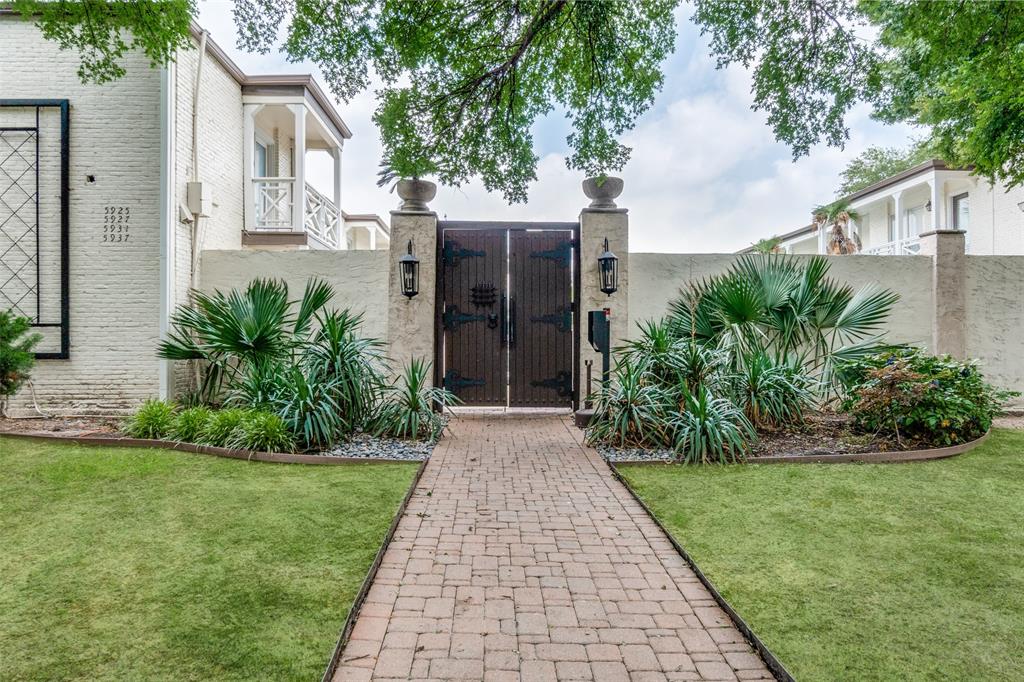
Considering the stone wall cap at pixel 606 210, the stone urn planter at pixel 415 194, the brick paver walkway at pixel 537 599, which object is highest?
the stone urn planter at pixel 415 194

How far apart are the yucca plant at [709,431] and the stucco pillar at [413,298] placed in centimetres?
342

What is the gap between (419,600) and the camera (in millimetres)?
2590

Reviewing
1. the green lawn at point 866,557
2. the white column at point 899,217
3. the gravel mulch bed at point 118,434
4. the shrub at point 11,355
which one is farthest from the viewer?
the white column at point 899,217

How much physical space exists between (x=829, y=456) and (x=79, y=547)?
5460mm

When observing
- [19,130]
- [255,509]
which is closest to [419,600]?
[255,509]

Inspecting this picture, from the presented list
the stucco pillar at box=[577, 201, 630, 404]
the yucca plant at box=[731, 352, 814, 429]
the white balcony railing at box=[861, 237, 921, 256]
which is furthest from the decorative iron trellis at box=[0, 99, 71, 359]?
the white balcony railing at box=[861, 237, 921, 256]

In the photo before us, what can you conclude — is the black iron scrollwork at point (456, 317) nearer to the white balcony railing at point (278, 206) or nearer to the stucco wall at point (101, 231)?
the stucco wall at point (101, 231)

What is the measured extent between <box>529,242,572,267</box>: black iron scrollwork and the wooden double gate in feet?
0.05

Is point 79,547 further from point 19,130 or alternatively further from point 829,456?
point 19,130

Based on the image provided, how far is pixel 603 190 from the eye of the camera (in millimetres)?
7410

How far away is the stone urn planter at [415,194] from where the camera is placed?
738cm

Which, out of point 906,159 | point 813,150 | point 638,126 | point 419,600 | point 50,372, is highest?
point 906,159

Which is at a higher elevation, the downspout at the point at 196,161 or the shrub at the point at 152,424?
the downspout at the point at 196,161

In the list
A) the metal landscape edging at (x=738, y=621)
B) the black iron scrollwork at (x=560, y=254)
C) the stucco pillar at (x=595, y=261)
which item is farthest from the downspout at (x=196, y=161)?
the metal landscape edging at (x=738, y=621)
